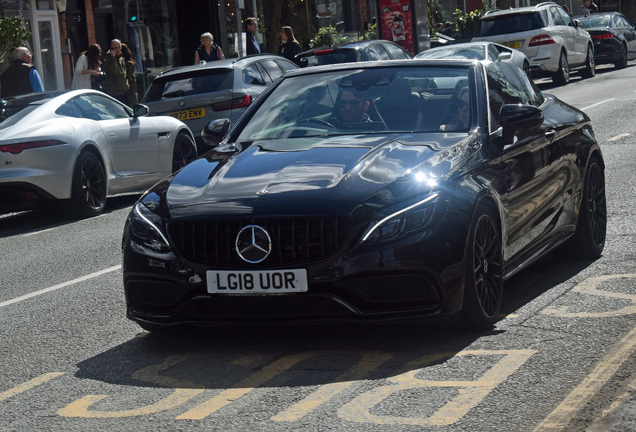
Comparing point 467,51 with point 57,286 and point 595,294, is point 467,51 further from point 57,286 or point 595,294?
point 595,294

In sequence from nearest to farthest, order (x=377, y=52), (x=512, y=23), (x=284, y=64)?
(x=284, y=64)
(x=377, y=52)
(x=512, y=23)

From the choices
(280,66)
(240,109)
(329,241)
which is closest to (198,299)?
(329,241)

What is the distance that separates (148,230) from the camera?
5133mm

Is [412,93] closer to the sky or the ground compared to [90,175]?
closer to the sky

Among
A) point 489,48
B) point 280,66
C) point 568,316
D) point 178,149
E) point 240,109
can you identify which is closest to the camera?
point 568,316

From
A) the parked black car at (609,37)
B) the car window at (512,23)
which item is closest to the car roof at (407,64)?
the car window at (512,23)

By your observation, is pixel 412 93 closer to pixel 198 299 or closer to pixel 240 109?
pixel 198 299

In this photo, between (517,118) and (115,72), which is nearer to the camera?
(517,118)

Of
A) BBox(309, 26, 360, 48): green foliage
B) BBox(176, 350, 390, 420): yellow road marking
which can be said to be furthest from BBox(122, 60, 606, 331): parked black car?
BBox(309, 26, 360, 48): green foliage

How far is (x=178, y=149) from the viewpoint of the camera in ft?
43.9

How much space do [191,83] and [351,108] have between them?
920cm

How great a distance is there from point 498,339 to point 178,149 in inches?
347

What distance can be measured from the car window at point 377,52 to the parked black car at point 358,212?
12.7 meters

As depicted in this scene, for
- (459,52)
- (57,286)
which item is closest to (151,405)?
(57,286)
